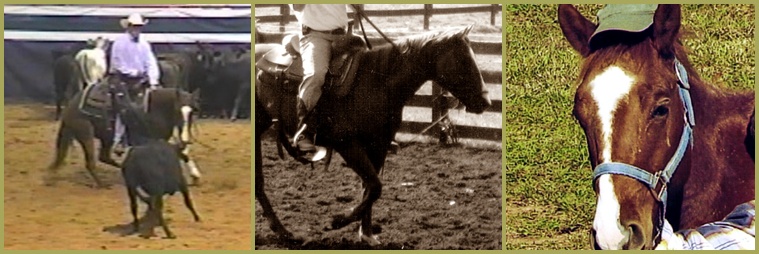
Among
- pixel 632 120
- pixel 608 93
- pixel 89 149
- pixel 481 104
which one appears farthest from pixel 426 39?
pixel 89 149

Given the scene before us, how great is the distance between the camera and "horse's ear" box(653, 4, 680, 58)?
30.6ft

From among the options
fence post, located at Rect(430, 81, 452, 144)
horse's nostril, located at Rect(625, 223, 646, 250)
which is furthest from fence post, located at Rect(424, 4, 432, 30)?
horse's nostril, located at Rect(625, 223, 646, 250)

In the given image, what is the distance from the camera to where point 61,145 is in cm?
958

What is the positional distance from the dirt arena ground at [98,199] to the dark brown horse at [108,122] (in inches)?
2.8

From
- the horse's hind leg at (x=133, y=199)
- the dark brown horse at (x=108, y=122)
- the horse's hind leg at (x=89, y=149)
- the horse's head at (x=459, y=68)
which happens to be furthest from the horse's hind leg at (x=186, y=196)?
the horse's head at (x=459, y=68)

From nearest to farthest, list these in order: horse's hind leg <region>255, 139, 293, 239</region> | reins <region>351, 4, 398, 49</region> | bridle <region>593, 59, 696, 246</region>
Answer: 1. bridle <region>593, 59, 696, 246</region>
2. reins <region>351, 4, 398, 49</region>
3. horse's hind leg <region>255, 139, 293, 239</region>

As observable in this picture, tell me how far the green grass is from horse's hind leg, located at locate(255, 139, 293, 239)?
1674mm

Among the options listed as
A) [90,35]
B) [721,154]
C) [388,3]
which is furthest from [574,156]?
[90,35]

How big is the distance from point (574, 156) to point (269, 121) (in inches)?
89.3

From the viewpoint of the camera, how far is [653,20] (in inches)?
367

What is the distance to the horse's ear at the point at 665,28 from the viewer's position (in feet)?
30.6

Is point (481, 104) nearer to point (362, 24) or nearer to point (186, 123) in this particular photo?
point (362, 24)

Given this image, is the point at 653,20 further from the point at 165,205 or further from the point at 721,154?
the point at 165,205

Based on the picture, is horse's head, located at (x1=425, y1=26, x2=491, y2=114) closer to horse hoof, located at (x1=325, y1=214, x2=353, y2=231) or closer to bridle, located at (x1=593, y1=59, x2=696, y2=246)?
bridle, located at (x1=593, y1=59, x2=696, y2=246)
